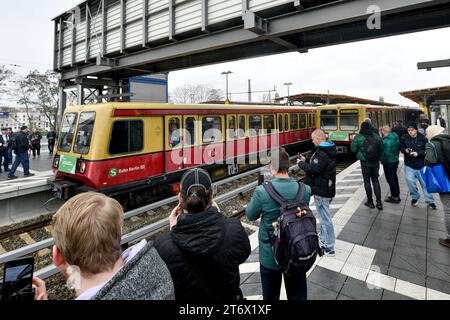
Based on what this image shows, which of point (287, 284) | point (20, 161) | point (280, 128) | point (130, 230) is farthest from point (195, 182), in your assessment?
point (280, 128)

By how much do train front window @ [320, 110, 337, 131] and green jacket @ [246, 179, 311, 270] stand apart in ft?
42.7

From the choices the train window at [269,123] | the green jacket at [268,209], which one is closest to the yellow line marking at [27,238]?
the green jacket at [268,209]

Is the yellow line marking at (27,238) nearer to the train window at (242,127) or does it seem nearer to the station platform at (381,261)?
the station platform at (381,261)

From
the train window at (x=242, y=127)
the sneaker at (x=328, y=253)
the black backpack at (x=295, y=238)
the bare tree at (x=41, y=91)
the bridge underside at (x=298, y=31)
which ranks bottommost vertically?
the sneaker at (x=328, y=253)

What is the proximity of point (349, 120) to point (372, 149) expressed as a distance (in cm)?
864

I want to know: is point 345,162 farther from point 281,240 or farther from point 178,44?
point 281,240

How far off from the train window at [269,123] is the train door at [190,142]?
438 centimetres

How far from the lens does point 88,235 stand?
1205 millimetres

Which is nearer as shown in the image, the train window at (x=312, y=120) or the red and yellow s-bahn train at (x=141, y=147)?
the red and yellow s-bahn train at (x=141, y=147)

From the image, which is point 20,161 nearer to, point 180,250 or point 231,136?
point 231,136

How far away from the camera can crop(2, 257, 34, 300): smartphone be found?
41.0 inches

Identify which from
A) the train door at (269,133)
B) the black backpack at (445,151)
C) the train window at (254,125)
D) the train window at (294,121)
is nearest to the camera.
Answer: the black backpack at (445,151)

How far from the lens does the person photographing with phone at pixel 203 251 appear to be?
164cm

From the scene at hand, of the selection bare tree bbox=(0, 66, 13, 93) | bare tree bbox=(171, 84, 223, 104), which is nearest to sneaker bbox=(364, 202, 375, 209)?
bare tree bbox=(0, 66, 13, 93)
